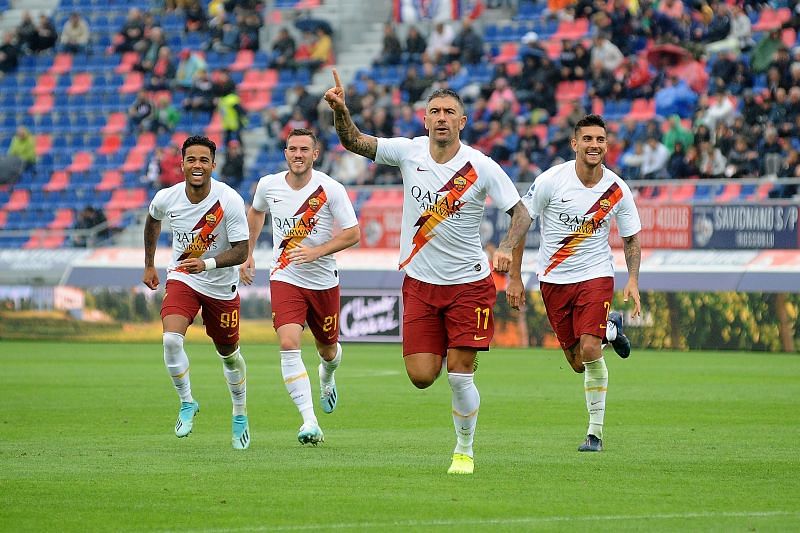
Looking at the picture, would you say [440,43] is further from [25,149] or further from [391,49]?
[25,149]

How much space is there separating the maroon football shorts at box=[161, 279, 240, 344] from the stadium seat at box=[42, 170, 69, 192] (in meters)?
25.0

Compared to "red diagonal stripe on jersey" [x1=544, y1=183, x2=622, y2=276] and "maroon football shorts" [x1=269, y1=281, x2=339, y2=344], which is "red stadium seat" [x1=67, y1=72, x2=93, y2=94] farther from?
"red diagonal stripe on jersey" [x1=544, y1=183, x2=622, y2=276]

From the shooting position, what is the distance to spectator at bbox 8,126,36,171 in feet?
123

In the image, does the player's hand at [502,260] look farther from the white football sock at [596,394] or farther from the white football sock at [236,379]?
the white football sock at [236,379]

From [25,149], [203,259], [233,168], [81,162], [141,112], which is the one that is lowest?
[81,162]

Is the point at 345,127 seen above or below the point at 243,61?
below

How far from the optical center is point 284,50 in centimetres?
3678

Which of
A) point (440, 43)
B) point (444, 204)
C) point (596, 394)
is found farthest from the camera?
point (440, 43)

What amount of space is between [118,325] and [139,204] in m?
5.91

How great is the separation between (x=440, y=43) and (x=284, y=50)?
469 cm

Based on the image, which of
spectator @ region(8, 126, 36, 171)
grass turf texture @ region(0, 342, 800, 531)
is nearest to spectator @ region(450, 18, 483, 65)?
spectator @ region(8, 126, 36, 171)

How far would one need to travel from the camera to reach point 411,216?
1034 cm

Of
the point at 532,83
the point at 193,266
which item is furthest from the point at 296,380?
the point at 532,83

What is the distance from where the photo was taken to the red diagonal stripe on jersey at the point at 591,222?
12.3m
